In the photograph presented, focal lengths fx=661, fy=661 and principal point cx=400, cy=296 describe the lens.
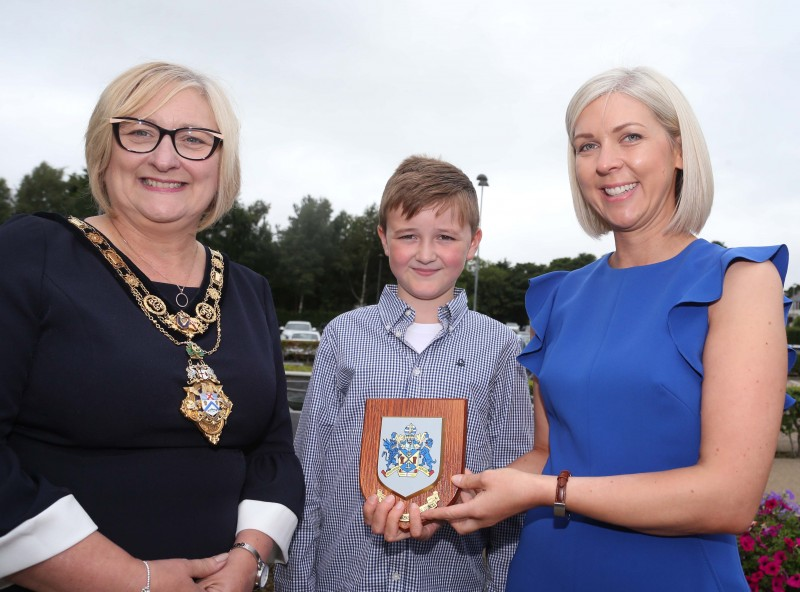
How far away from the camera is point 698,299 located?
1.89m

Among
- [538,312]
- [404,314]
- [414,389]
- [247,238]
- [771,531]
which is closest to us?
[538,312]

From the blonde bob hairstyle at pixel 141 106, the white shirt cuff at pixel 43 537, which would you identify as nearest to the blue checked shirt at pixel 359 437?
the blonde bob hairstyle at pixel 141 106

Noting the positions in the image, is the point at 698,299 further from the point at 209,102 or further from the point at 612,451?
the point at 209,102

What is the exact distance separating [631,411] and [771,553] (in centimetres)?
315

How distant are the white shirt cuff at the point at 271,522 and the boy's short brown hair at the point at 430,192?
1.32 m

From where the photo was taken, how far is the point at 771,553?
4273 millimetres

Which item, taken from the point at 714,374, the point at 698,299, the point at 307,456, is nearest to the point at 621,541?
the point at 714,374

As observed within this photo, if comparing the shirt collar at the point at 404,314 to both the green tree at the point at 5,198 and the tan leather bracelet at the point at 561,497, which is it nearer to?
the tan leather bracelet at the point at 561,497

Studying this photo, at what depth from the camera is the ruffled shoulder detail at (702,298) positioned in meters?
1.88

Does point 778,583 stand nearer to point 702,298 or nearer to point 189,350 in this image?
point 702,298

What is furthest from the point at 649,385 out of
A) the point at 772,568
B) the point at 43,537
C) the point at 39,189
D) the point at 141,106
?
the point at 39,189

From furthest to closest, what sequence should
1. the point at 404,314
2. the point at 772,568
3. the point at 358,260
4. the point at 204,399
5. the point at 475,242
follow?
the point at 358,260 → the point at 772,568 → the point at 475,242 → the point at 404,314 → the point at 204,399

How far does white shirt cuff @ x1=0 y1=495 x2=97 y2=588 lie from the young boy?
114 centimetres

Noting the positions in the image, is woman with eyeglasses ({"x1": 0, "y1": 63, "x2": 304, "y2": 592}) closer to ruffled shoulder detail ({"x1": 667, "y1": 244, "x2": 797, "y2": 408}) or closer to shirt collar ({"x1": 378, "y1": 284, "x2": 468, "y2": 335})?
shirt collar ({"x1": 378, "y1": 284, "x2": 468, "y2": 335})
